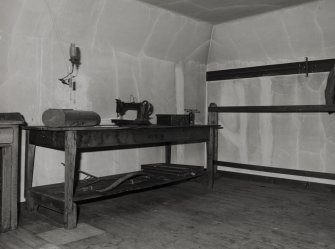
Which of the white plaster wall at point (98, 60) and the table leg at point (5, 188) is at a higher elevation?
the white plaster wall at point (98, 60)

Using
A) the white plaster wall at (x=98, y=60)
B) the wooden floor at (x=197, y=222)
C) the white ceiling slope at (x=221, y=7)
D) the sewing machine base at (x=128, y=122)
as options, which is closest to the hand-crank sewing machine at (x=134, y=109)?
the sewing machine base at (x=128, y=122)

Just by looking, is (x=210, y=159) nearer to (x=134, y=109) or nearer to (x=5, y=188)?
(x=134, y=109)

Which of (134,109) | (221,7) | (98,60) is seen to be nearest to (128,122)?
(134,109)

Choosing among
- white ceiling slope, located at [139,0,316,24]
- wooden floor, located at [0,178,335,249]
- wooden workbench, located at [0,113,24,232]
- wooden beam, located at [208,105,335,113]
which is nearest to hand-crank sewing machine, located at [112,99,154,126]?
wooden floor, located at [0,178,335,249]

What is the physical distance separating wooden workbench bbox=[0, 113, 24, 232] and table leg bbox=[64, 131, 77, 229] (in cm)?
43

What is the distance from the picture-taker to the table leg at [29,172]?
3.49m

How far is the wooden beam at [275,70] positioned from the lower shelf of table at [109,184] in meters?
1.90

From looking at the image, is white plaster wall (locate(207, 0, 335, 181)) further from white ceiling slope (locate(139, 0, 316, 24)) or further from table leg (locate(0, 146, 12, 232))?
table leg (locate(0, 146, 12, 232))

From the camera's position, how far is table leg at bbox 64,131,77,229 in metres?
2.99

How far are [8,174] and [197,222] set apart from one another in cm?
176

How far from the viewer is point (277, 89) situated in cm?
512

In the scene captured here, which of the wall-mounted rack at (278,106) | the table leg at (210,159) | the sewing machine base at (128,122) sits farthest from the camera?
the table leg at (210,159)

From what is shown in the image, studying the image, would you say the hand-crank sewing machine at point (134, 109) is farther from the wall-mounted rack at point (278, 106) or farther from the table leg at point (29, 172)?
the wall-mounted rack at point (278, 106)

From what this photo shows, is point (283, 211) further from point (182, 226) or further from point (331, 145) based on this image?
point (331, 145)
